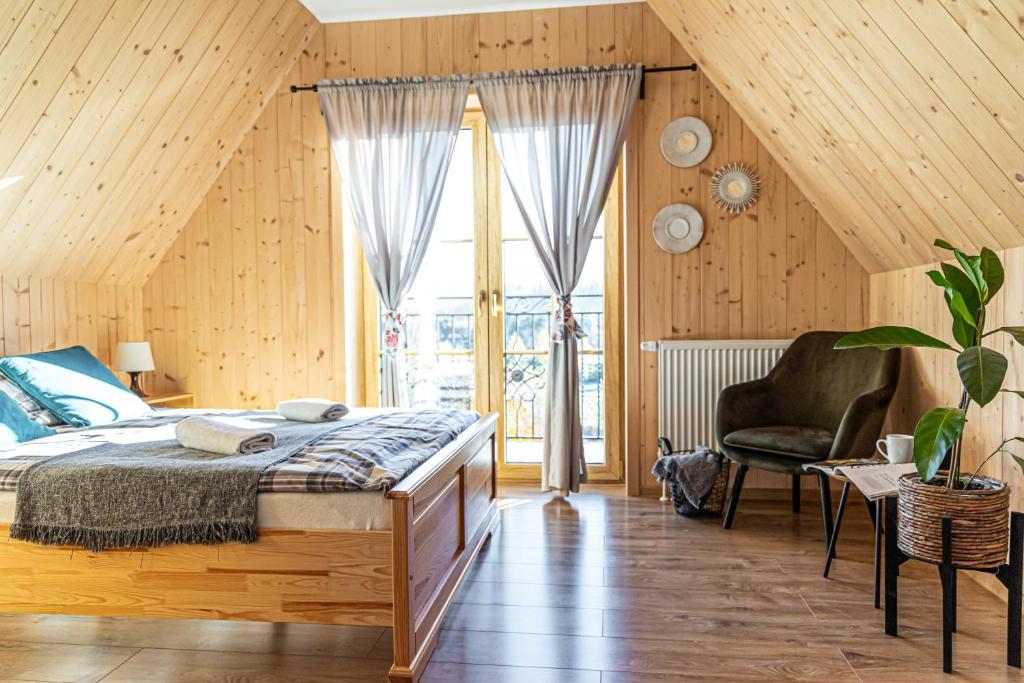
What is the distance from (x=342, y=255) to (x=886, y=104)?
2.97 metres

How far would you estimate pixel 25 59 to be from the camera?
8.90ft

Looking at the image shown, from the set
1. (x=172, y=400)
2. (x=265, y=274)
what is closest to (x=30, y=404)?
(x=172, y=400)

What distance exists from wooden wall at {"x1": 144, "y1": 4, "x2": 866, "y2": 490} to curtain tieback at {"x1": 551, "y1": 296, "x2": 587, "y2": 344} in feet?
1.02

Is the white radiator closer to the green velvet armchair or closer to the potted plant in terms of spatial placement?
the green velvet armchair

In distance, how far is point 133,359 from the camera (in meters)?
4.04

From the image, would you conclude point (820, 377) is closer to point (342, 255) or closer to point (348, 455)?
point (348, 455)

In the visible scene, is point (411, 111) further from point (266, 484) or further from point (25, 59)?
point (266, 484)

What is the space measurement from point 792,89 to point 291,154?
2.82 metres

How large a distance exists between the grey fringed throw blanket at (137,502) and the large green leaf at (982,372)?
197cm

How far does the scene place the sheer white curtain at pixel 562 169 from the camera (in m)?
4.00

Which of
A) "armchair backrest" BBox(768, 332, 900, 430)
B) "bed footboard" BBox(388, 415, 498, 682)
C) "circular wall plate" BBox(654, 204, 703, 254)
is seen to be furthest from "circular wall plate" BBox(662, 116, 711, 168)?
"bed footboard" BBox(388, 415, 498, 682)

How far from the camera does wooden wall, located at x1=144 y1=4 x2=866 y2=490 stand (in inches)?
157

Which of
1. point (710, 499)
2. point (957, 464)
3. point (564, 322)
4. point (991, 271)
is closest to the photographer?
point (991, 271)

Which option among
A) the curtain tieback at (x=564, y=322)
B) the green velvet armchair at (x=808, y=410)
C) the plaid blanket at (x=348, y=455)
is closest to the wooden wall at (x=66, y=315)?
the plaid blanket at (x=348, y=455)
